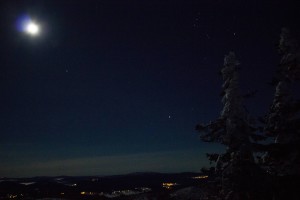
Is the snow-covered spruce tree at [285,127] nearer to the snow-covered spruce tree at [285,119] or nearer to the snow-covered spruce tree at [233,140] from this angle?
the snow-covered spruce tree at [285,119]

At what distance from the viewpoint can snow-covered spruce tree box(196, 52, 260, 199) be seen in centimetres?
2045

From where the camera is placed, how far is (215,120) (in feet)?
71.1

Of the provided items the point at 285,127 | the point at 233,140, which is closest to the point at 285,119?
the point at 285,127

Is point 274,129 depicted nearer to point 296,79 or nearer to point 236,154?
point 296,79

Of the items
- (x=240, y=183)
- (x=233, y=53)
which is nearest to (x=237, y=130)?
(x=240, y=183)

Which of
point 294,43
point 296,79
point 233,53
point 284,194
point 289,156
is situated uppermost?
point 233,53

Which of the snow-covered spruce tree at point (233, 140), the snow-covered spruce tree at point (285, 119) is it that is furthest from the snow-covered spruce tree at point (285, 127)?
the snow-covered spruce tree at point (233, 140)

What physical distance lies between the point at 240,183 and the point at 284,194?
317 inches

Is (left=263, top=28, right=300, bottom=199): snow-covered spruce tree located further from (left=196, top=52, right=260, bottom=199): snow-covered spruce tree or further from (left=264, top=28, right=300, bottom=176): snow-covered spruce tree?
(left=196, top=52, right=260, bottom=199): snow-covered spruce tree

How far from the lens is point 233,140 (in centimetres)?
Answer: 2116

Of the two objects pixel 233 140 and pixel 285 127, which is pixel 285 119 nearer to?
pixel 285 127

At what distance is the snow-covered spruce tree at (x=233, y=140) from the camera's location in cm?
2045

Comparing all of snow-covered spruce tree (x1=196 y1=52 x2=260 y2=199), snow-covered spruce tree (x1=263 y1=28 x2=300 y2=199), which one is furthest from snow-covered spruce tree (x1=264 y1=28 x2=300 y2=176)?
snow-covered spruce tree (x1=196 y1=52 x2=260 y2=199)

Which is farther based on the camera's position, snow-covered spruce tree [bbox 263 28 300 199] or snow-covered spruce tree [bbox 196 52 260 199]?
snow-covered spruce tree [bbox 196 52 260 199]
